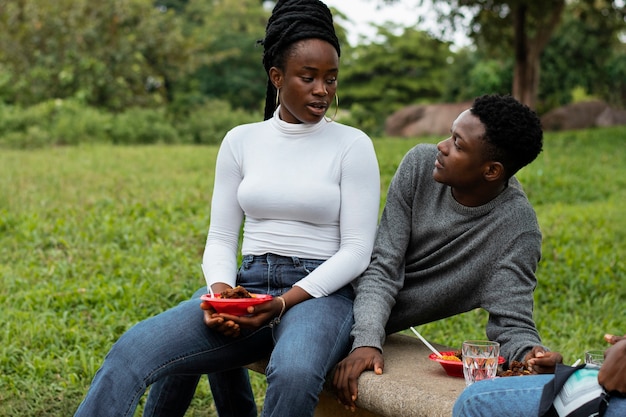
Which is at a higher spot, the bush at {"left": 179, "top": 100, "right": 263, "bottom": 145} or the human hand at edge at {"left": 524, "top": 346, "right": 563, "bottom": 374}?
the human hand at edge at {"left": 524, "top": 346, "right": 563, "bottom": 374}

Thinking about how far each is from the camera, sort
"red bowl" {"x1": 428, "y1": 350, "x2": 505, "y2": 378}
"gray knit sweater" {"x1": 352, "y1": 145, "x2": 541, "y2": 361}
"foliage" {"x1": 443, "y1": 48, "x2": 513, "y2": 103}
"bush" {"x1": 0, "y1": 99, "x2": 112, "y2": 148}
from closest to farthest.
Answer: "red bowl" {"x1": 428, "y1": 350, "x2": 505, "y2": 378}, "gray knit sweater" {"x1": 352, "y1": 145, "x2": 541, "y2": 361}, "bush" {"x1": 0, "y1": 99, "x2": 112, "y2": 148}, "foliage" {"x1": 443, "y1": 48, "x2": 513, "y2": 103}

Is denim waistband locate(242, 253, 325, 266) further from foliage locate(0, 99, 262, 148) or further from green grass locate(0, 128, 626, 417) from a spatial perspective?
foliage locate(0, 99, 262, 148)

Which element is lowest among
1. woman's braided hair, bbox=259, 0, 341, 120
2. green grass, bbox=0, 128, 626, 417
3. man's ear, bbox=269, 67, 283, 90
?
green grass, bbox=0, 128, 626, 417

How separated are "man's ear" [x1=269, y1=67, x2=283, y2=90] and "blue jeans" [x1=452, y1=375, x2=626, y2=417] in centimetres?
140

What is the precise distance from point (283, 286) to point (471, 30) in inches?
529

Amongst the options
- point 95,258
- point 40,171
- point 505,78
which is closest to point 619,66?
point 505,78

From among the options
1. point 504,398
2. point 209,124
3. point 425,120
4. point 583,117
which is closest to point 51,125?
point 209,124

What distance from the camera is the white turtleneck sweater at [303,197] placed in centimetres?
303

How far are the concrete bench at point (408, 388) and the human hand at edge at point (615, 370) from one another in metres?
0.49

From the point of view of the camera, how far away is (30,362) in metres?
4.34

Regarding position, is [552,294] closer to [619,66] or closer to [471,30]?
[471,30]

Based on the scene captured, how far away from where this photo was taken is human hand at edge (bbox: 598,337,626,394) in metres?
2.05

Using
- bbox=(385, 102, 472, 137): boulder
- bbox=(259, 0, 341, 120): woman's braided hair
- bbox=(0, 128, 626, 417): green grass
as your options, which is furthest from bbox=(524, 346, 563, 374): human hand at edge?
bbox=(385, 102, 472, 137): boulder

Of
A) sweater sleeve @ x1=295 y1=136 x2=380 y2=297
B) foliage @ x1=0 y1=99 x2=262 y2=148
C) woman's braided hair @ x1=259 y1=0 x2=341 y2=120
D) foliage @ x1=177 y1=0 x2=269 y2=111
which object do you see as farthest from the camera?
foliage @ x1=177 y1=0 x2=269 y2=111
